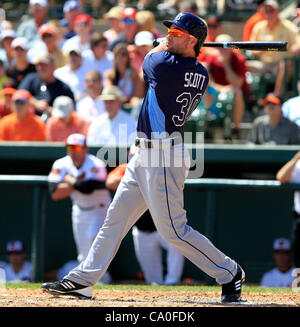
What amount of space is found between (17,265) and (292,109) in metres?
3.54

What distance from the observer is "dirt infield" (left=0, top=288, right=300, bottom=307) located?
5051 millimetres

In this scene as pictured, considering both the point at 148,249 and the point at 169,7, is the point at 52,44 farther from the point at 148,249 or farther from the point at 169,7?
the point at 148,249

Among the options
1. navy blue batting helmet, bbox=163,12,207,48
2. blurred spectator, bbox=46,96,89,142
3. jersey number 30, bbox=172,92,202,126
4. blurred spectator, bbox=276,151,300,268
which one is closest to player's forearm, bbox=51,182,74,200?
blurred spectator, bbox=46,96,89,142

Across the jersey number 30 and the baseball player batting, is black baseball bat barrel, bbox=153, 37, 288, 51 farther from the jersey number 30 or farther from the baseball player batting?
the jersey number 30

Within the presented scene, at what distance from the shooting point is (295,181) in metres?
7.96

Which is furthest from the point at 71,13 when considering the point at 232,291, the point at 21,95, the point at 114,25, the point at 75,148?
the point at 232,291

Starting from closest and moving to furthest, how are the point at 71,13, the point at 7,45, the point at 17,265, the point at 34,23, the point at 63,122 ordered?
the point at 17,265 < the point at 63,122 < the point at 7,45 < the point at 71,13 < the point at 34,23

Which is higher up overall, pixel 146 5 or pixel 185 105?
pixel 146 5

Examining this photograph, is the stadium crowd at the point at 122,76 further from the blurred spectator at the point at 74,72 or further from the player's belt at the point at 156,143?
the player's belt at the point at 156,143

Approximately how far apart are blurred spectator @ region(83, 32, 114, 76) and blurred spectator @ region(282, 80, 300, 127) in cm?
249
